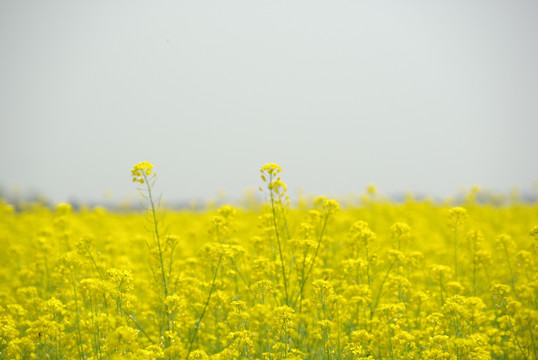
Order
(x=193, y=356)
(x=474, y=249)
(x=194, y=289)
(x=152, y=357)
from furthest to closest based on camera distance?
(x=474, y=249) < (x=194, y=289) < (x=193, y=356) < (x=152, y=357)

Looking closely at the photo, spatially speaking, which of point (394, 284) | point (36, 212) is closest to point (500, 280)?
point (394, 284)

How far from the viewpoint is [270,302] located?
491 centimetres

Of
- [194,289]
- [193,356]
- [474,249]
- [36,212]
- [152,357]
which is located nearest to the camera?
[152,357]

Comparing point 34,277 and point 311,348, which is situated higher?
point 34,277

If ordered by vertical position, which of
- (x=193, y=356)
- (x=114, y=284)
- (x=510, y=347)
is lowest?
(x=510, y=347)

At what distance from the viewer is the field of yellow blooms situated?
3465 millimetres

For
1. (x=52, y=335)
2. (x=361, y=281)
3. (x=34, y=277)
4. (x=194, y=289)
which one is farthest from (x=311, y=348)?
(x=34, y=277)

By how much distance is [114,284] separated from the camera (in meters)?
3.45

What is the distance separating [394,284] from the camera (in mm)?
4512

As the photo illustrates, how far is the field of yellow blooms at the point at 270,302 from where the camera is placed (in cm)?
346

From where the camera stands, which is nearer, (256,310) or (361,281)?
(256,310)

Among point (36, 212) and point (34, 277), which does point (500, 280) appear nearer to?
point (34, 277)

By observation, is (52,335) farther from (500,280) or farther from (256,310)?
(500,280)

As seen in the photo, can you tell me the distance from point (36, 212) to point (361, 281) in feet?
43.3
